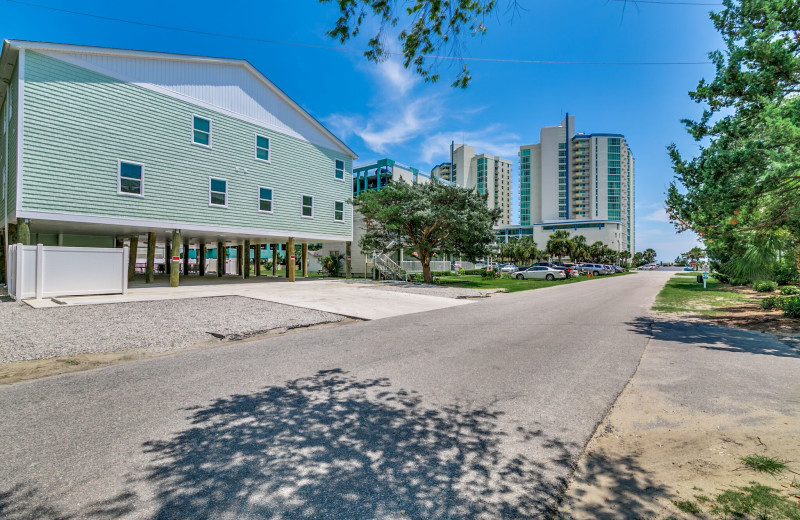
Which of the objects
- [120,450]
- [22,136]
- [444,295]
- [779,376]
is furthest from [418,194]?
[120,450]

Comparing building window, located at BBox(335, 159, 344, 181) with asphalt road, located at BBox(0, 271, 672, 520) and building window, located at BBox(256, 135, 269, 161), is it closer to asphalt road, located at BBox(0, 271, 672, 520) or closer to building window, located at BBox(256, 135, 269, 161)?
building window, located at BBox(256, 135, 269, 161)

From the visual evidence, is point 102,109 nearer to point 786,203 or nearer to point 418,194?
point 418,194

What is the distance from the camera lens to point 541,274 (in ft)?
118

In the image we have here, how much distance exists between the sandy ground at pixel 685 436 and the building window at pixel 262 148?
2105cm

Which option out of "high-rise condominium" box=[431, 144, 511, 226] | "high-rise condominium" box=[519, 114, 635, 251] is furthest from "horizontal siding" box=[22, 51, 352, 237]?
"high-rise condominium" box=[431, 144, 511, 226]

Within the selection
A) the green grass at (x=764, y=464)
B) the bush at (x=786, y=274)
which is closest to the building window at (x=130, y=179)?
the green grass at (x=764, y=464)

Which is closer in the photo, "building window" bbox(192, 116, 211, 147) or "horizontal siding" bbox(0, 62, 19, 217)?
"horizontal siding" bbox(0, 62, 19, 217)

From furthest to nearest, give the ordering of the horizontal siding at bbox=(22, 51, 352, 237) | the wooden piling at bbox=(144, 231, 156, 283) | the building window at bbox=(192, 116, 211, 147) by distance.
Answer: the wooden piling at bbox=(144, 231, 156, 283) < the building window at bbox=(192, 116, 211, 147) < the horizontal siding at bbox=(22, 51, 352, 237)

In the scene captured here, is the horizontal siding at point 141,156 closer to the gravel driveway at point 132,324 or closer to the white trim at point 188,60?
the white trim at point 188,60

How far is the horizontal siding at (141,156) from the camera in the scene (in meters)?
14.2

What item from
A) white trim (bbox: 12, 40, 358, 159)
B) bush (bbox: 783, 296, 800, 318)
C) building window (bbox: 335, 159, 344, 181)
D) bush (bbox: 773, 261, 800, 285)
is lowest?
bush (bbox: 783, 296, 800, 318)

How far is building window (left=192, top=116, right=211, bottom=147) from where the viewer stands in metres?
18.7

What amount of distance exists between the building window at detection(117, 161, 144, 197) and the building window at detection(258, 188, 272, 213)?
19.1ft

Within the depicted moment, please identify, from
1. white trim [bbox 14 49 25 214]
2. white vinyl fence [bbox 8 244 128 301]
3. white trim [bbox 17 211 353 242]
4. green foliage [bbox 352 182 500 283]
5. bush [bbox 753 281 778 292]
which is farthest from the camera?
green foliage [bbox 352 182 500 283]
